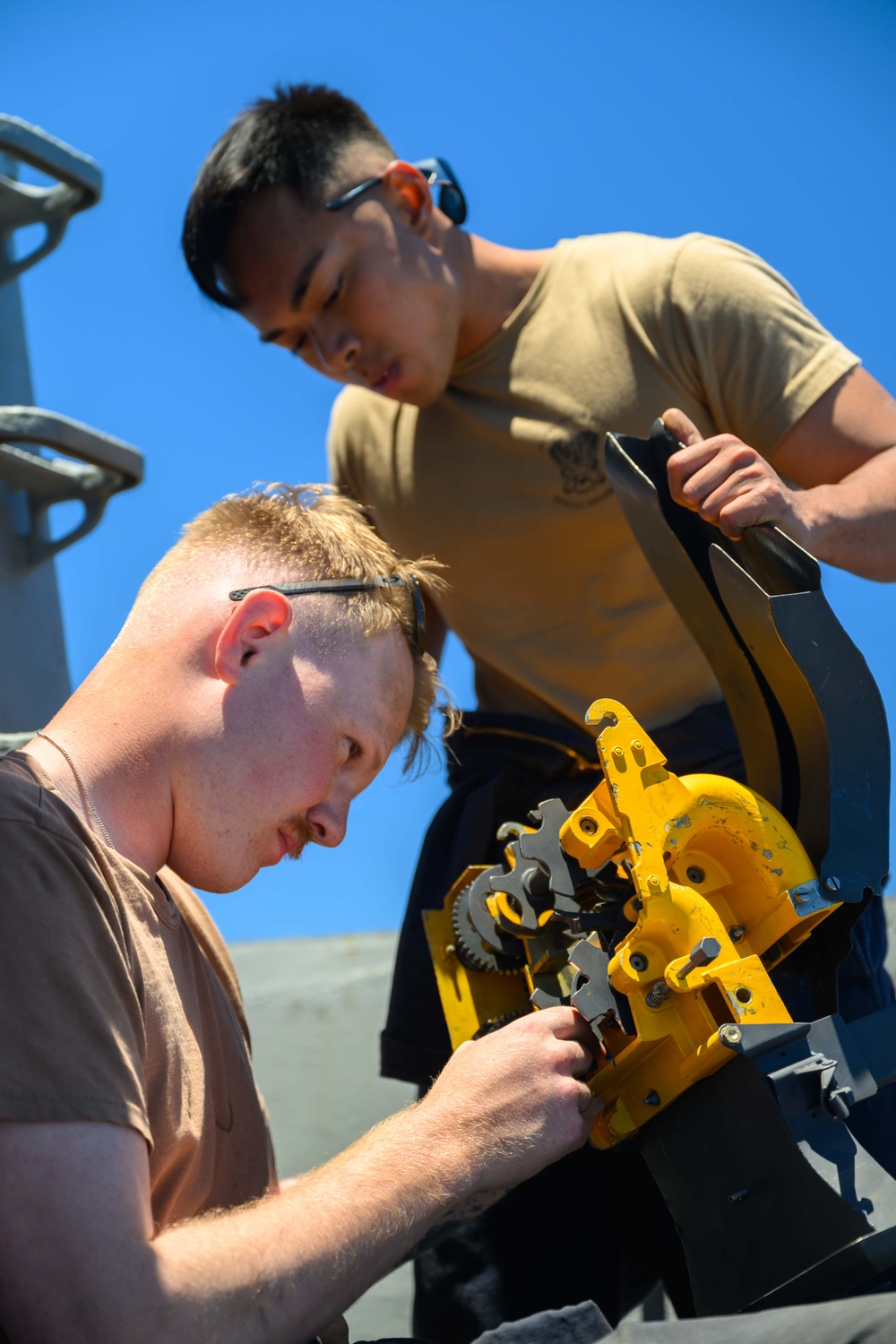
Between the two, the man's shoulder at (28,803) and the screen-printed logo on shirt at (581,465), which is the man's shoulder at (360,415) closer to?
the screen-printed logo on shirt at (581,465)

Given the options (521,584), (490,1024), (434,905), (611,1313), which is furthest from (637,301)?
(611,1313)

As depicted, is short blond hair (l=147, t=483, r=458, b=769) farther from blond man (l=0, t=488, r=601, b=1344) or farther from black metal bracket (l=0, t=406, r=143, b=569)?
black metal bracket (l=0, t=406, r=143, b=569)

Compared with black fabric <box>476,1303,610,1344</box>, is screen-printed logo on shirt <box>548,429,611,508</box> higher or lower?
higher

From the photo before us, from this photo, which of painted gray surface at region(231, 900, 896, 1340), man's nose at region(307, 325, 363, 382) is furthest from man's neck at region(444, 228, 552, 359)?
painted gray surface at region(231, 900, 896, 1340)

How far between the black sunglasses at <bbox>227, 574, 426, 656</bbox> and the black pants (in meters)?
0.49

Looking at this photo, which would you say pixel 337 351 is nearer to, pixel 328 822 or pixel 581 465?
pixel 581 465

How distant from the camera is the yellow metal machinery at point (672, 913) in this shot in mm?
1606

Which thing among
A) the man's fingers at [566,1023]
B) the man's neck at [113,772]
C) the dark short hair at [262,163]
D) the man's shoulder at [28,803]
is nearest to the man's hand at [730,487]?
the man's fingers at [566,1023]

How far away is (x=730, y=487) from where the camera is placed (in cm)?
183

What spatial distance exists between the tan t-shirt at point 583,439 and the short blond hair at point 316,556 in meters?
0.44

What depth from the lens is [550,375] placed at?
257 cm

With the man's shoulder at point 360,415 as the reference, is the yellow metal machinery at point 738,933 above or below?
below

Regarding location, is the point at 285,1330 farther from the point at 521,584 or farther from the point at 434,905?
the point at 521,584

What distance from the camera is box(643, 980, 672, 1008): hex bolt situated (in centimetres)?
165
